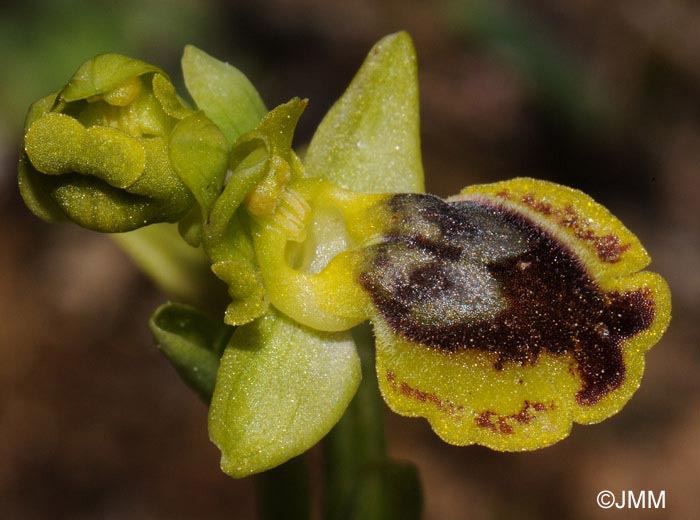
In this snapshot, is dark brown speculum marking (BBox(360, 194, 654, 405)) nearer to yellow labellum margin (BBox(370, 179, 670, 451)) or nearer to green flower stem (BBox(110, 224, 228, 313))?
yellow labellum margin (BBox(370, 179, 670, 451))

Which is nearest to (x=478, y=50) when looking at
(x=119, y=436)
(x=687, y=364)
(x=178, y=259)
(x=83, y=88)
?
(x=687, y=364)

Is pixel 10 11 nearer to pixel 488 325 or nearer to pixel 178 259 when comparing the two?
pixel 178 259

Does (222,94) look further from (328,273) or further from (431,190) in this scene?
(431,190)

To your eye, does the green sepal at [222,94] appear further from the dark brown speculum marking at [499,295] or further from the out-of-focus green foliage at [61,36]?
the out-of-focus green foliage at [61,36]

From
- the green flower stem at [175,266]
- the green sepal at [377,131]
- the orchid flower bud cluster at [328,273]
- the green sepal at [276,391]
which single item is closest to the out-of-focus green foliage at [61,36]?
the green flower stem at [175,266]

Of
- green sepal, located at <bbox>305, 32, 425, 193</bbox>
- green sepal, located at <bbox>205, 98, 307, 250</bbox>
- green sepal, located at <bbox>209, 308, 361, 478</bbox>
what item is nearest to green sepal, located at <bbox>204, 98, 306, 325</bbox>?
green sepal, located at <bbox>205, 98, 307, 250</bbox>
